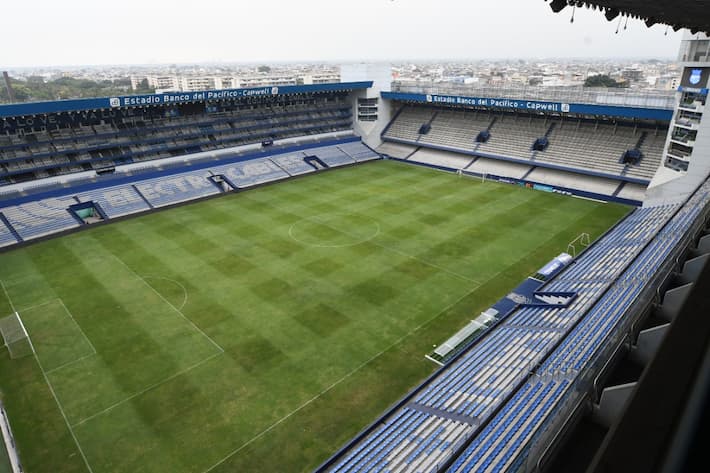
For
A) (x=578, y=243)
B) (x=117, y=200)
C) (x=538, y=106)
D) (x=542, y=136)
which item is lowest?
(x=578, y=243)

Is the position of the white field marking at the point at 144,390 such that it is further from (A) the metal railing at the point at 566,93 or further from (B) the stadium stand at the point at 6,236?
(A) the metal railing at the point at 566,93

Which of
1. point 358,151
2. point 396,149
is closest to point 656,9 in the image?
point 358,151

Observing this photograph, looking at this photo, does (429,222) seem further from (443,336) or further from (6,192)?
(6,192)

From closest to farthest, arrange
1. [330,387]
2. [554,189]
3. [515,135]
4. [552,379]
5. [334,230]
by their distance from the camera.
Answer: [552,379]
[330,387]
[334,230]
[554,189]
[515,135]

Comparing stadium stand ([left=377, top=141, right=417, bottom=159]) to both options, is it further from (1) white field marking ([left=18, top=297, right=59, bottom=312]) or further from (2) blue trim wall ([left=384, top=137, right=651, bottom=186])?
(1) white field marking ([left=18, top=297, right=59, bottom=312])

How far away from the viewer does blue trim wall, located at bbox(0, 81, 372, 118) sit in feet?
108

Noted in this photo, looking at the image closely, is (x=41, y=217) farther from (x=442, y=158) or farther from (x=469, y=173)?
(x=442, y=158)

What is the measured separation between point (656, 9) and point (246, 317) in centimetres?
1890

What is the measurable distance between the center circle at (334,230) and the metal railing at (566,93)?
2284 centimetres

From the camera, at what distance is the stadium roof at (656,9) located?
34.0 feet

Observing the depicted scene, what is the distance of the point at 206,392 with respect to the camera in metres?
17.1

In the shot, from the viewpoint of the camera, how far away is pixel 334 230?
3200cm

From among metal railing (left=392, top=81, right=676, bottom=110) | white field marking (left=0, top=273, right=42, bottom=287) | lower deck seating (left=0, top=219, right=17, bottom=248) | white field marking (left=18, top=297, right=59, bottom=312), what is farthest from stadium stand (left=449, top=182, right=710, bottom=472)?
lower deck seating (left=0, top=219, right=17, bottom=248)

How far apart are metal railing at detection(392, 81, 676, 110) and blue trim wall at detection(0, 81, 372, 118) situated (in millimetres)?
9388
